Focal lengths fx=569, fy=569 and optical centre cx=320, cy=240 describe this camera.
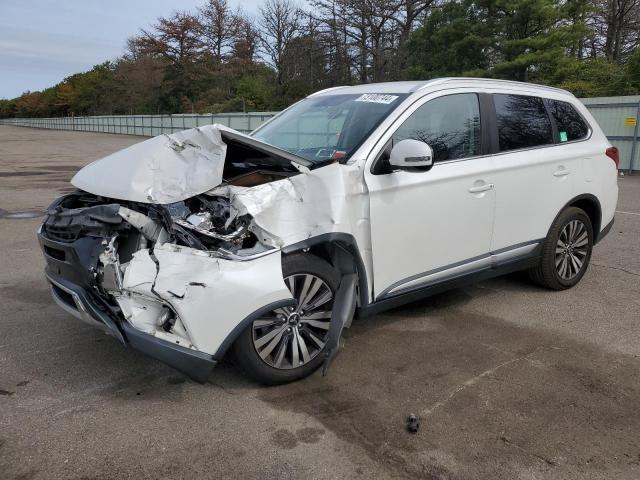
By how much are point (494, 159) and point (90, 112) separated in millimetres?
87428

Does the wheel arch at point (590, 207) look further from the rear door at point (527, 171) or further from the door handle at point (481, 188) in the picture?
the door handle at point (481, 188)

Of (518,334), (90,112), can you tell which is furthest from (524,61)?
(90,112)

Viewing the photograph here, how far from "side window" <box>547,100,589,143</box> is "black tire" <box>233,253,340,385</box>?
279 centimetres

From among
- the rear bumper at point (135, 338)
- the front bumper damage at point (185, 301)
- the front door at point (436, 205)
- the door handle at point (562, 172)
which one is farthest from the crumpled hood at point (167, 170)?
the door handle at point (562, 172)

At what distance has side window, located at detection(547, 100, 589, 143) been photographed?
5039mm

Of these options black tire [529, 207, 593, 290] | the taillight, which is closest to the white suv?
black tire [529, 207, 593, 290]

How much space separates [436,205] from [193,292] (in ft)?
6.15

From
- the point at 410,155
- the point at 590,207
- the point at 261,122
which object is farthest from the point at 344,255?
the point at 261,122

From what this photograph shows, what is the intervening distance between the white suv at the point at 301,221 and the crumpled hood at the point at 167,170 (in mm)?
10

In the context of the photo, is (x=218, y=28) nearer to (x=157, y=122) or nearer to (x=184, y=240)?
(x=157, y=122)

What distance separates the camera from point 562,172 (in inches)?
193

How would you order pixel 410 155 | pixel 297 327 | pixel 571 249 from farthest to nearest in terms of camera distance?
1. pixel 571 249
2. pixel 410 155
3. pixel 297 327

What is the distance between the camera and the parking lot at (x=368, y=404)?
9.04 feet

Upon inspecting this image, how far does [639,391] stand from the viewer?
3443 millimetres
